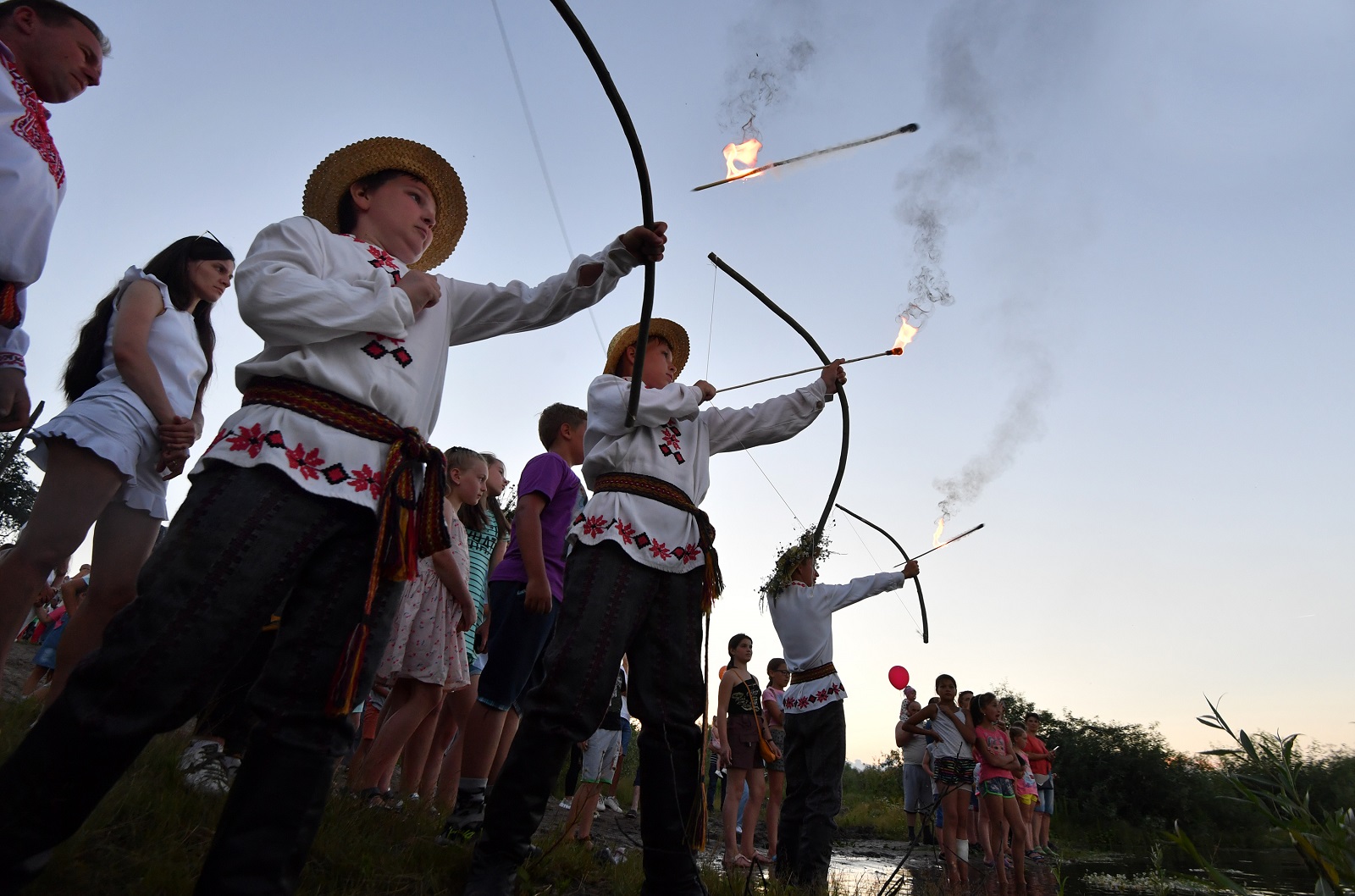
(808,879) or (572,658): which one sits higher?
(572,658)

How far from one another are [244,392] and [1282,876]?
1316 cm

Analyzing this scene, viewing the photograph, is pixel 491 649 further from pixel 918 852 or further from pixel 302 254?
pixel 918 852

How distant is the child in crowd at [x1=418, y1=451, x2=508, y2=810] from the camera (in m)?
4.83

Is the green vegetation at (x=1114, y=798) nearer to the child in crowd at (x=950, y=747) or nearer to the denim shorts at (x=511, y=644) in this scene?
the child in crowd at (x=950, y=747)

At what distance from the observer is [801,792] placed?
207 inches

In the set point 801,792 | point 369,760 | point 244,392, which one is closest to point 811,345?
point 801,792

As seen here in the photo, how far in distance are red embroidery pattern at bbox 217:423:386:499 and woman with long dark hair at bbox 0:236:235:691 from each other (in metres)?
0.72

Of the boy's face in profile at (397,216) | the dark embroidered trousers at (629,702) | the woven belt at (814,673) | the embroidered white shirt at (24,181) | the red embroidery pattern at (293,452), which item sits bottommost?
the dark embroidered trousers at (629,702)

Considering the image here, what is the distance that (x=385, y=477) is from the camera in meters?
2.11

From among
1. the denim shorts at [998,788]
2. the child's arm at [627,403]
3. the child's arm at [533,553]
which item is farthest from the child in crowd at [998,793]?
the child's arm at [627,403]

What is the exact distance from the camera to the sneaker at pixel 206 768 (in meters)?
3.03

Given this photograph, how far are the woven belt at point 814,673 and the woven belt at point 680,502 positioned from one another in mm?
2673

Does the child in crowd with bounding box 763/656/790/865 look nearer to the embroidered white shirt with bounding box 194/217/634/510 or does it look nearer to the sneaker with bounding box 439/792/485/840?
the sneaker with bounding box 439/792/485/840

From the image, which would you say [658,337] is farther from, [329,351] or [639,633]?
[329,351]
